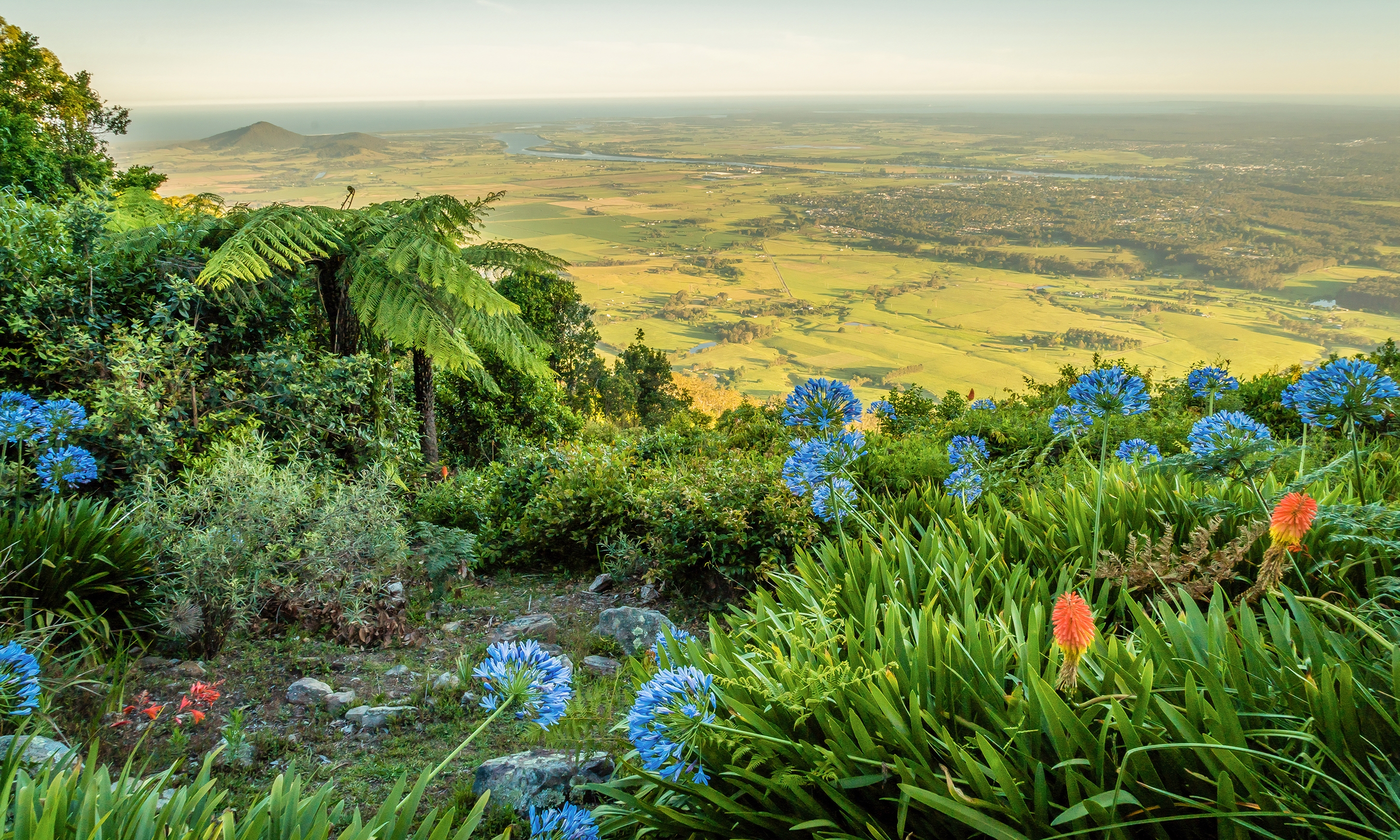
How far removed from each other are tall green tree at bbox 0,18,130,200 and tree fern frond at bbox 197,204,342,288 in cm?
740

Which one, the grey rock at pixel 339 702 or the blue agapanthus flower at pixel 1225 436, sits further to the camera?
the grey rock at pixel 339 702

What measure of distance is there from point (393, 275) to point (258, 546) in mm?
2418

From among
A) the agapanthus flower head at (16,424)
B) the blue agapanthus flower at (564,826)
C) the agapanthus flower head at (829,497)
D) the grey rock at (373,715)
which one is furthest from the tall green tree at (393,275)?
the blue agapanthus flower at (564,826)

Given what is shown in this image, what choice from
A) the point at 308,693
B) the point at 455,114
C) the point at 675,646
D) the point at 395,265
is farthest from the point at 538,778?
the point at 455,114

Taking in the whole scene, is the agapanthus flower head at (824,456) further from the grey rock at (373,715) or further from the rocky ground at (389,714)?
the grey rock at (373,715)

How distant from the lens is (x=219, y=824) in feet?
4.47

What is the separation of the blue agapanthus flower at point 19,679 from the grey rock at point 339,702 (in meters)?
1.07

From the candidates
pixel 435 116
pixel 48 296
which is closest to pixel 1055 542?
pixel 48 296

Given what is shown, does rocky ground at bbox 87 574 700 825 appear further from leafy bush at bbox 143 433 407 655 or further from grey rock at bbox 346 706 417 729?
leafy bush at bbox 143 433 407 655

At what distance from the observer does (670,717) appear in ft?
4.26

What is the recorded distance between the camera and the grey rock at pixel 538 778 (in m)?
1.87

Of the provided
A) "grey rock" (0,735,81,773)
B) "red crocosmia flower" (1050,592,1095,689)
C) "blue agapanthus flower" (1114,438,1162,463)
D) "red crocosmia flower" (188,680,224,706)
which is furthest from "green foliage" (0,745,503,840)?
"blue agapanthus flower" (1114,438,1162,463)

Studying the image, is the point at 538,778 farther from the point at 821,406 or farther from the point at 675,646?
the point at 821,406

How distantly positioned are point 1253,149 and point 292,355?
119 meters
